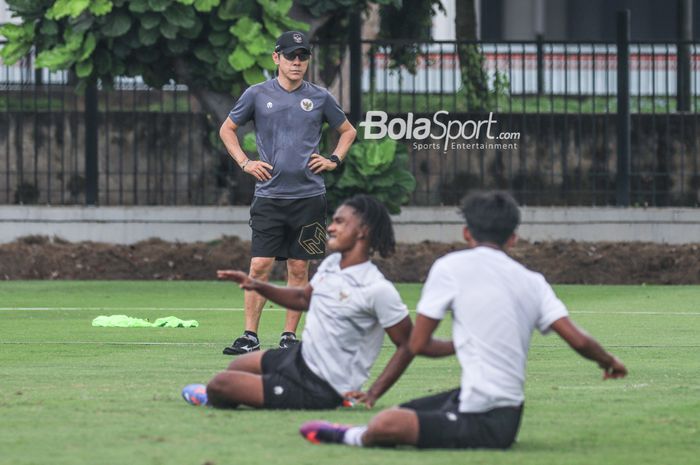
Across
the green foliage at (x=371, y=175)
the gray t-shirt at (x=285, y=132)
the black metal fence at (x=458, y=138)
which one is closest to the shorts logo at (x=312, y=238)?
the gray t-shirt at (x=285, y=132)

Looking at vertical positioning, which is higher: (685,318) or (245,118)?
(245,118)

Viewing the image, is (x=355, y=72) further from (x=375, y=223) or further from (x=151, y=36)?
(x=375, y=223)

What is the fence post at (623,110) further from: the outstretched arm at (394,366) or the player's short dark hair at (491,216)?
the player's short dark hair at (491,216)

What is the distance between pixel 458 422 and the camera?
6.94 m

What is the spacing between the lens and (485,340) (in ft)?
22.8

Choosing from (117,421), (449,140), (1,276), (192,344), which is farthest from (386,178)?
(117,421)

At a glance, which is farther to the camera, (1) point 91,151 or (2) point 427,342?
(1) point 91,151

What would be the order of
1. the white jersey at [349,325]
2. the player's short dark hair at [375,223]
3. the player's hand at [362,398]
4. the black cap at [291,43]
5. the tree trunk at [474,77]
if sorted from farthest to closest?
1. the tree trunk at [474,77]
2. the black cap at [291,43]
3. the player's short dark hair at [375,223]
4. the white jersey at [349,325]
5. the player's hand at [362,398]

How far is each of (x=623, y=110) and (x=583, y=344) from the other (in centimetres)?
1546

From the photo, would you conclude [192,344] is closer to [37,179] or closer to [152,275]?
[152,275]

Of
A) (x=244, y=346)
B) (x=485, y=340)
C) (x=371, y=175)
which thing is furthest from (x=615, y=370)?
(x=371, y=175)

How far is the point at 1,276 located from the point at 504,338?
1474cm

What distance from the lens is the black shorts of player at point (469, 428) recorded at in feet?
22.7

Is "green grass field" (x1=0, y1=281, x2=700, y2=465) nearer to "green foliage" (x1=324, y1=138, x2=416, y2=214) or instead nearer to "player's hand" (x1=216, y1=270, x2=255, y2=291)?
"player's hand" (x1=216, y1=270, x2=255, y2=291)
